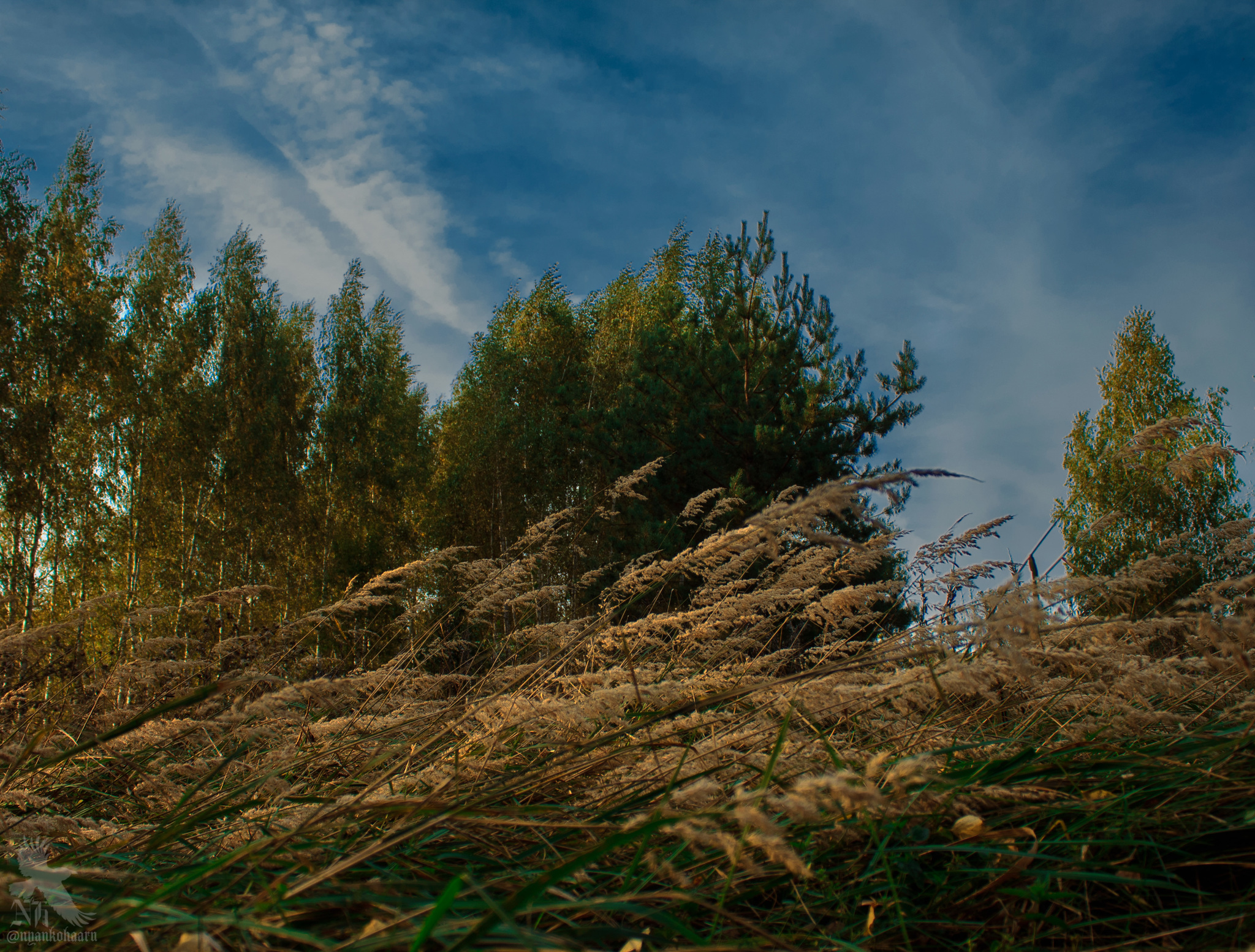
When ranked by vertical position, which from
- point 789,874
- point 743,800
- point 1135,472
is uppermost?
point 1135,472

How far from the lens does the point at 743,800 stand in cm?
88

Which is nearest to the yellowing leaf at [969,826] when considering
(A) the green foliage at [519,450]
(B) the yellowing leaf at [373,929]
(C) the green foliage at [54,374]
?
(B) the yellowing leaf at [373,929]

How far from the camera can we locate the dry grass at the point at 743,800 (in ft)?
2.84

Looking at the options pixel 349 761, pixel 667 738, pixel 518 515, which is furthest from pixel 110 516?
pixel 667 738

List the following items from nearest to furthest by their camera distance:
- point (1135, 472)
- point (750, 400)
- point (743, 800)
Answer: point (743, 800), point (750, 400), point (1135, 472)

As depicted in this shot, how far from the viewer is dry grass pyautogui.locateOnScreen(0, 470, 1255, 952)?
0.87 meters

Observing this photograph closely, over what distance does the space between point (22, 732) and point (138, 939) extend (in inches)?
98.2

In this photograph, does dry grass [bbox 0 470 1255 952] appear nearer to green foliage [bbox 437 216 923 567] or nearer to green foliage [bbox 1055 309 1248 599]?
green foliage [bbox 437 216 923 567]

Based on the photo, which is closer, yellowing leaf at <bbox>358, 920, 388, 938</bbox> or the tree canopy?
yellowing leaf at <bbox>358, 920, 388, 938</bbox>

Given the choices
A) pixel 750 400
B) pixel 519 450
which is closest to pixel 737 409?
pixel 750 400

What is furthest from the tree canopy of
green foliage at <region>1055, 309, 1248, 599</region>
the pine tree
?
green foliage at <region>1055, 309, 1248, 599</region>

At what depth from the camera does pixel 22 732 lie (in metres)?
2.50

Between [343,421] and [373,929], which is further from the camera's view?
[343,421]

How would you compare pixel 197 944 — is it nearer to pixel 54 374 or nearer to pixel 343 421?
pixel 54 374
